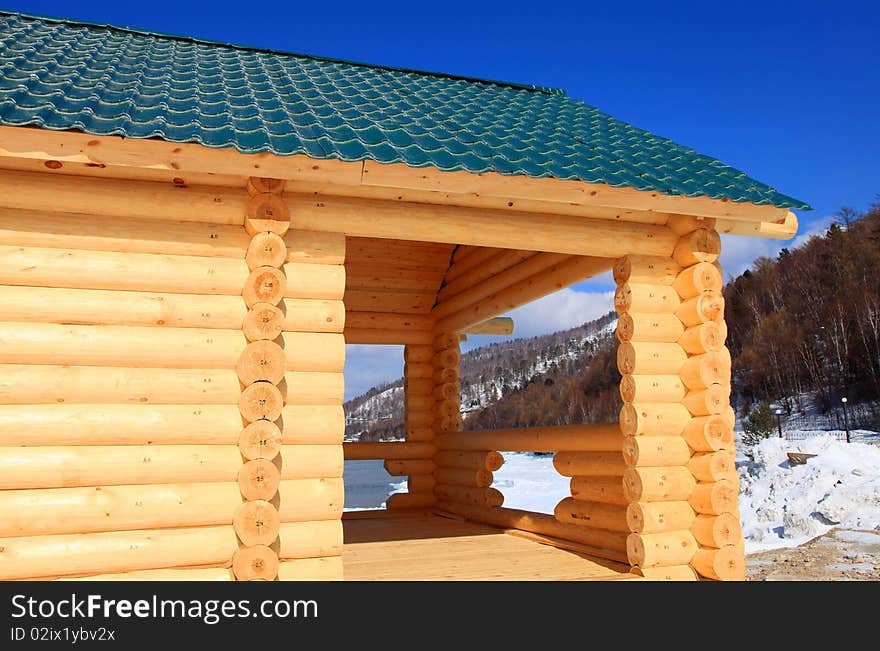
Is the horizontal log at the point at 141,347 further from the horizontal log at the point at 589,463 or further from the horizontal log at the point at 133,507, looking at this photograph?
the horizontal log at the point at 589,463

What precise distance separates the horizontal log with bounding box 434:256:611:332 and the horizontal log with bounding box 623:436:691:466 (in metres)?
1.89

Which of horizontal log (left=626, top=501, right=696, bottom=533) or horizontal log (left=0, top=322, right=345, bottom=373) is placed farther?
horizontal log (left=626, top=501, right=696, bottom=533)

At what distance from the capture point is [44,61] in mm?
6688

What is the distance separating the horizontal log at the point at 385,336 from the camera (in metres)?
11.9

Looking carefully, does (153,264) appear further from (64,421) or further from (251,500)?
(251,500)

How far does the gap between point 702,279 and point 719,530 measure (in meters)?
2.30

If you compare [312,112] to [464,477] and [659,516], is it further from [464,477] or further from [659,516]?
[464,477]

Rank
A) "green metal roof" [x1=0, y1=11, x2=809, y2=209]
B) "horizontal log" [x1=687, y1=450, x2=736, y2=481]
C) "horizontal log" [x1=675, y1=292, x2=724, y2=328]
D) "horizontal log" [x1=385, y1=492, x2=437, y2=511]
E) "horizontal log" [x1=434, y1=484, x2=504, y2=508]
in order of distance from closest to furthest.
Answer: "green metal roof" [x1=0, y1=11, x2=809, y2=209], "horizontal log" [x1=687, y1=450, x2=736, y2=481], "horizontal log" [x1=675, y1=292, x2=724, y2=328], "horizontal log" [x1=434, y1=484, x2=504, y2=508], "horizontal log" [x1=385, y1=492, x2=437, y2=511]

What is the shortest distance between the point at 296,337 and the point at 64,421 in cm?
170

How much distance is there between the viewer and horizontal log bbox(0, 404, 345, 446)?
15.8 ft

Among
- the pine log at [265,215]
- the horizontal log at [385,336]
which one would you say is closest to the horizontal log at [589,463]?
the pine log at [265,215]

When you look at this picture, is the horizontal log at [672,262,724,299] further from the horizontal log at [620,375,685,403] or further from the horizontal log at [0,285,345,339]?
the horizontal log at [0,285,345,339]

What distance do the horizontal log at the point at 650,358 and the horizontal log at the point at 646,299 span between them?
327mm

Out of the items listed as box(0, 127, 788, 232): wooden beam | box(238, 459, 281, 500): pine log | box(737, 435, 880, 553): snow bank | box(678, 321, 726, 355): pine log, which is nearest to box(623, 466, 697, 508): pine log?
box(678, 321, 726, 355): pine log
